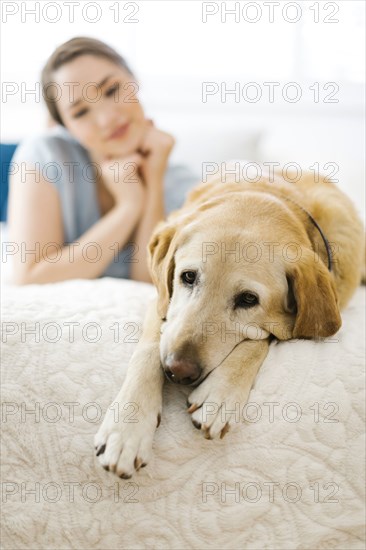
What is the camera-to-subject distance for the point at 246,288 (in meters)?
1.35

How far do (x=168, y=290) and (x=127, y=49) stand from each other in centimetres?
331

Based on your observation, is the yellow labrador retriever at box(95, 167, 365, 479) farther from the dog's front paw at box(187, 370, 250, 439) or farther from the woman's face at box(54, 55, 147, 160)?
the woman's face at box(54, 55, 147, 160)

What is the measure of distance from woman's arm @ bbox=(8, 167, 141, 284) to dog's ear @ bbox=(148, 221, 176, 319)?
0.69 metres

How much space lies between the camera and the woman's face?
235 cm

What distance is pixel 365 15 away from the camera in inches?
151

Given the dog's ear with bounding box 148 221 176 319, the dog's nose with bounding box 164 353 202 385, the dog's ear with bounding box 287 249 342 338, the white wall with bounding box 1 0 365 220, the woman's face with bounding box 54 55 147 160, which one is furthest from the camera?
the white wall with bounding box 1 0 365 220

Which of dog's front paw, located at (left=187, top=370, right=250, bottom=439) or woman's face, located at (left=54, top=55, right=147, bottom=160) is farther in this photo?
woman's face, located at (left=54, top=55, right=147, bottom=160)

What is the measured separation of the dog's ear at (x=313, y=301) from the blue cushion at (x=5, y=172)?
2.08 m

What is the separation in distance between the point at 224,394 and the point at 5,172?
2218 millimetres

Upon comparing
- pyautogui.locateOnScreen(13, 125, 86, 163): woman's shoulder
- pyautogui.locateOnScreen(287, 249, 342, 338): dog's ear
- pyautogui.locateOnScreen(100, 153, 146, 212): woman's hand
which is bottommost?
pyautogui.locateOnScreen(287, 249, 342, 338): dog's ear

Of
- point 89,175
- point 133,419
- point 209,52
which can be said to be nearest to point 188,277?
point 133,419

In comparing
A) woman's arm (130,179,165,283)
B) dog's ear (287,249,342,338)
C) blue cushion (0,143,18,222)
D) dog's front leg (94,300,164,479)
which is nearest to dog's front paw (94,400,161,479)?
dog's front leg (94,300,164,479)

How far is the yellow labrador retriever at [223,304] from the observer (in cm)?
120

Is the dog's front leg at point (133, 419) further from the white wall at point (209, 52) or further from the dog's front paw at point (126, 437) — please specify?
the white wall at point (209, 52)
